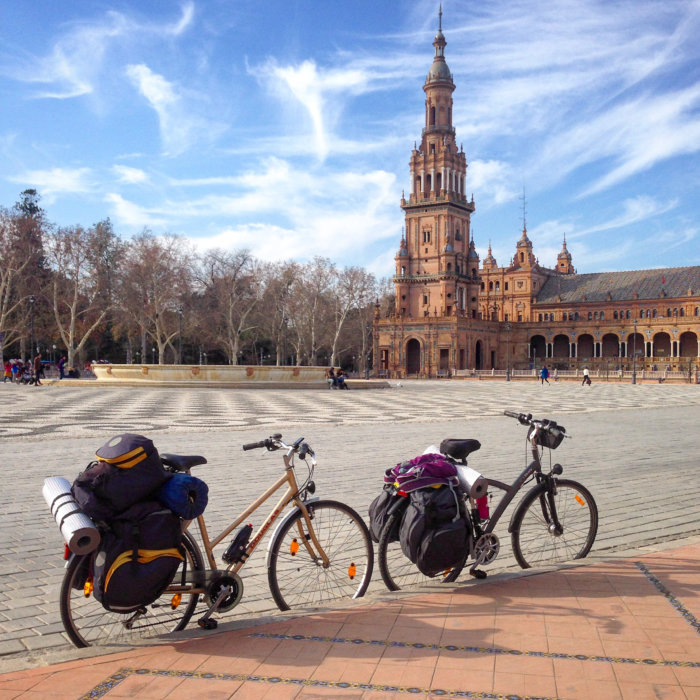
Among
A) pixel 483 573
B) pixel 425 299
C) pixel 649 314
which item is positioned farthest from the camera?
pixel 649 314

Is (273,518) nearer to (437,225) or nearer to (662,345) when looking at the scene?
(437,225)

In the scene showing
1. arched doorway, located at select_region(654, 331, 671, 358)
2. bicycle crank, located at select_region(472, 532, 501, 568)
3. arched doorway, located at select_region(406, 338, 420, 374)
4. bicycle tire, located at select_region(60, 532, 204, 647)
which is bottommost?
bicycle tire, located at select_region(60, 532, 204, 647)

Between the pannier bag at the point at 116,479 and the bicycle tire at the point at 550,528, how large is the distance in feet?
9.23

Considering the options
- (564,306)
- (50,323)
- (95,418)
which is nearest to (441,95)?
(564,306)

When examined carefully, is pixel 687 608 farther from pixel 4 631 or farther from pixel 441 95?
pixel 441 95

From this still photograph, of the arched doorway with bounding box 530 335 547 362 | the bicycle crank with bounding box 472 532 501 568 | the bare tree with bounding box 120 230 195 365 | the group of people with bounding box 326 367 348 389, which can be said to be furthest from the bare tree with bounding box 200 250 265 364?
the bicycle crank with bounding box 472 532 501 568

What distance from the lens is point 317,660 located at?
359 cm

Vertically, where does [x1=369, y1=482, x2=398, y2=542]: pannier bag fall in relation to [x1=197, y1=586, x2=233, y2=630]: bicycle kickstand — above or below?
above

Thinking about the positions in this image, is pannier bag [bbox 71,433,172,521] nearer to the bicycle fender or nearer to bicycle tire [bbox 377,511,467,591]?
the bicycle fender

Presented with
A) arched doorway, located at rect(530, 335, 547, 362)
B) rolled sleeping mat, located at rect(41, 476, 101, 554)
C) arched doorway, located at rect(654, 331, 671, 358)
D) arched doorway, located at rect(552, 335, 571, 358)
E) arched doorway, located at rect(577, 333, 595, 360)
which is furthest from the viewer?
arched doorway, located at rect(530, 335, 547, 362)

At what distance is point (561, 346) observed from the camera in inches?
3836

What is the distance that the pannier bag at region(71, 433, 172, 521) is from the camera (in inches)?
141

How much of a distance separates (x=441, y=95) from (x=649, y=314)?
40276mm

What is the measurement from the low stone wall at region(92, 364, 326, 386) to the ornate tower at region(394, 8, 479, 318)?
46.6 meters
